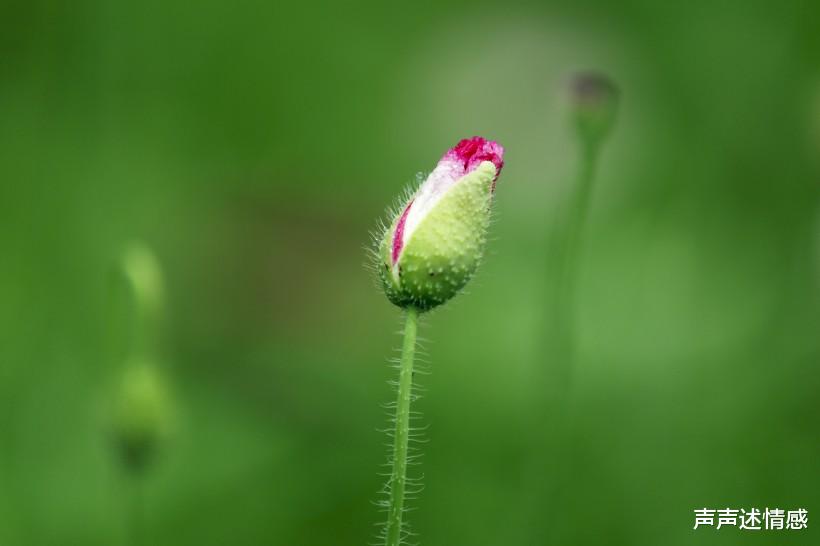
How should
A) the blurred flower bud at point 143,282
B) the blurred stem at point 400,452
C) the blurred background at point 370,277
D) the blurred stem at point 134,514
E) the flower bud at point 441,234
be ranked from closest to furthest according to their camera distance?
the blurred stem at point 400,452
the flower bud at point 441,234
the blurred flower bud at point 143,282
the blurred stem at point 134,514
the blurred background at point 370,277

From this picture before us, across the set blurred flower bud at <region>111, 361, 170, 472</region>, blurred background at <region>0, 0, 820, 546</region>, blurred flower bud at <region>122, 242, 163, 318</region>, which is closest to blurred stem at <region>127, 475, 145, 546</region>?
blurred background at <region>0, 0, 820, 546</region>

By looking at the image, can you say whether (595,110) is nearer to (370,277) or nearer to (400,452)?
(400,452)

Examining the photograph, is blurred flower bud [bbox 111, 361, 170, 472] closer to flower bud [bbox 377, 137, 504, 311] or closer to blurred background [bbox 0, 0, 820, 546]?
blurred background [bbox 0, 0, 820, 546]

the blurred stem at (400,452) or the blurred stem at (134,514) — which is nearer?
the blurred stem at (400,452)

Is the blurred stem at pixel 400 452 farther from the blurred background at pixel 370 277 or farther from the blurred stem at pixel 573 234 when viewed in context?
the blurred stem at pixel 573 234

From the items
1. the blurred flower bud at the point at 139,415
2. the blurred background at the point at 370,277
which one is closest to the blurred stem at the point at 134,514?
the blurred background at the point at 370,277

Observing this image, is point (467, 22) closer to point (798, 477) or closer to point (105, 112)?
point (105, 112)

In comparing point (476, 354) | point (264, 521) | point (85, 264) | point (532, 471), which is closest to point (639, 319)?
point (476, 354)
